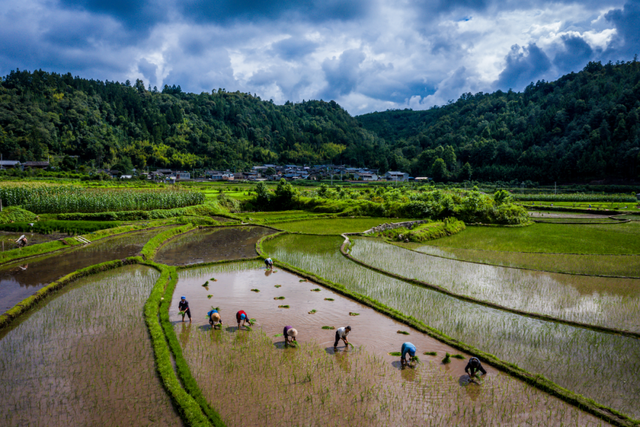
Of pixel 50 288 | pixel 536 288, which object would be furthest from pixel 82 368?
pixel 536 288

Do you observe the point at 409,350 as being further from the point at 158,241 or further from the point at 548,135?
the point at 548,135

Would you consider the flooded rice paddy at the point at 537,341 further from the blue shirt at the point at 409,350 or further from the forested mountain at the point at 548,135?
the forested mountain at the point at 548,135

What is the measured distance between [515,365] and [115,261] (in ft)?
55.2

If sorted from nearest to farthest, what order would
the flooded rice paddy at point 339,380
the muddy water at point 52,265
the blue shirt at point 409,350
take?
1. the flooded rice paddy at point 339,380
2. the blue shirt at point 409,350
3. the muddy water at point 52,265

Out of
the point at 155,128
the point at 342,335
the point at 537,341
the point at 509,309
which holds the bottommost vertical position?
the point at 537,341

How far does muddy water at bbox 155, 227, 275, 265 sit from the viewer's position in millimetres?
18094

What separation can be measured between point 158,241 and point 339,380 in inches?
697

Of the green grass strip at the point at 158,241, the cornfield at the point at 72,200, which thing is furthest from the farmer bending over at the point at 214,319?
the cornfield at the point at 72,200

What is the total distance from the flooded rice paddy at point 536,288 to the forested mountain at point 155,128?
7173 centimetres

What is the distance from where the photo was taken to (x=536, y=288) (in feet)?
43.0

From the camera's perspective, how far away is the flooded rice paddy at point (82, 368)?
632 centimetres

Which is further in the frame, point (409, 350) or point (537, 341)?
point (537, 341)

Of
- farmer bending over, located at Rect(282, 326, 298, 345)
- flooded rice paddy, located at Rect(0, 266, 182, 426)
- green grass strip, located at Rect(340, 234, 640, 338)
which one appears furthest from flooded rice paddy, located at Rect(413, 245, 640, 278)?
flooded rice paddy, located at Rect(0, 266, 182, 426)

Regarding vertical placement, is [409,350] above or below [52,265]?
below
